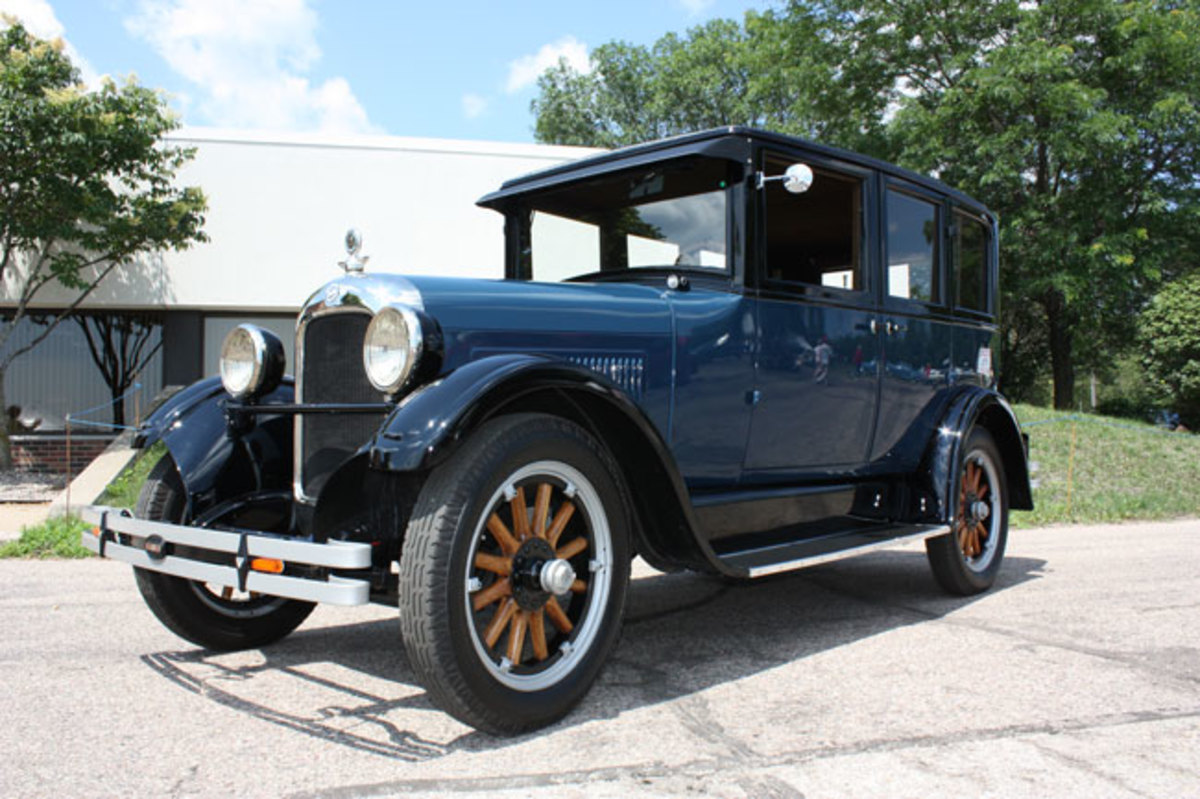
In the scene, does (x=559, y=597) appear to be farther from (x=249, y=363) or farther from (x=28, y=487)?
(x=28, y=487)

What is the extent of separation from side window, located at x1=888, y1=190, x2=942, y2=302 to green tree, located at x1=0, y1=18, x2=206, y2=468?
8887mm

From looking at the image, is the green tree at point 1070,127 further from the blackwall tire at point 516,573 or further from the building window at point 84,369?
the blackwall tire at point 516,573

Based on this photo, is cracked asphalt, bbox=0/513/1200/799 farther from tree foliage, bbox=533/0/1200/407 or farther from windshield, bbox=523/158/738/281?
tree foliage, bbox=533/0/1200/407

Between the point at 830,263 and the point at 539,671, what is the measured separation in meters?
2.51

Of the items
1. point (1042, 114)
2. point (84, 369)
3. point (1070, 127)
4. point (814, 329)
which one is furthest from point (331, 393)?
point (1042, 114)

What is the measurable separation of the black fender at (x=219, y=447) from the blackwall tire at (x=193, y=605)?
0.12 m

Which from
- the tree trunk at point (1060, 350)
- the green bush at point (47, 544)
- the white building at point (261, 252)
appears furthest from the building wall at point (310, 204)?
the tree trunk at point (1060, 350)

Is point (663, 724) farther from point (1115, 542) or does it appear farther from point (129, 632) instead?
point (1115, 542)

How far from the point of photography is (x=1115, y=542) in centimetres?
699

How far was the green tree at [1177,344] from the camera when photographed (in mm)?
15273

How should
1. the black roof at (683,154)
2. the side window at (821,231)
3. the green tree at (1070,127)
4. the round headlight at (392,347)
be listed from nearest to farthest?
the round headlight at (392,347) < the black roof at (683,154) < the side window at (821,231) < the green tree at (1070,127)

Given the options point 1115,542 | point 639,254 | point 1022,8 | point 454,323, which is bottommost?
point 1115,542

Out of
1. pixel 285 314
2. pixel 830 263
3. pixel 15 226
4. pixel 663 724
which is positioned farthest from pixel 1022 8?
pixel 663 724

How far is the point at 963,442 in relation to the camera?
457 cm
